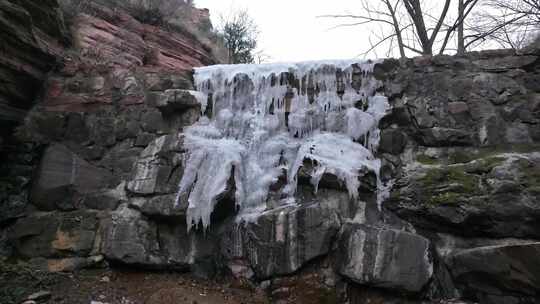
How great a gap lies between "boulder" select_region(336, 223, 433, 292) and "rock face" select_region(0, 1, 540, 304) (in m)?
0.01

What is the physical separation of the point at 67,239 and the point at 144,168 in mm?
1254

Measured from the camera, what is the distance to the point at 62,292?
412 centimetres

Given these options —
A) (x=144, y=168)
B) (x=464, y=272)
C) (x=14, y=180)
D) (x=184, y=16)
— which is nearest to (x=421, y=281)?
(x=464, y=272)

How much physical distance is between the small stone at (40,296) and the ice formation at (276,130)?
166 centimetres

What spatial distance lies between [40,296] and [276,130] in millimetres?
3332

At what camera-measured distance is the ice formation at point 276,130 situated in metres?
4.68

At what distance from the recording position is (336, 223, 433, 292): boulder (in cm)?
394

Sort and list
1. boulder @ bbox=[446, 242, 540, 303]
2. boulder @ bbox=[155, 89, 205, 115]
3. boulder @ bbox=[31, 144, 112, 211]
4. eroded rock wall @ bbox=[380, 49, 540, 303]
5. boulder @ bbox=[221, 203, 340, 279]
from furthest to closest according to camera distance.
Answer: boulder @ bbox=[155, 89, 205, 115] < boulder @ bbox=[31, 144, 112, 211] < boulder @ bbox=[221, 203, 340, 279] < eroded rock wall @ bbox=[380, 49, 540, 303] < boulder @ bbox=[446, 242, 540, 303]

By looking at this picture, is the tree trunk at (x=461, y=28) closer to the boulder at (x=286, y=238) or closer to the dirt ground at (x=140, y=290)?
the boulder at (x=286, y=238)

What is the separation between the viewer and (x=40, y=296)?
13.0 ft

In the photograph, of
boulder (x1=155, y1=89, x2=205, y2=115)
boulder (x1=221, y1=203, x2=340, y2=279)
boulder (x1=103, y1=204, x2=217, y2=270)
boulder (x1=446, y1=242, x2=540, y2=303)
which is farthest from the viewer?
boulder (x1=155, y1=89, x2=205, y2=115)

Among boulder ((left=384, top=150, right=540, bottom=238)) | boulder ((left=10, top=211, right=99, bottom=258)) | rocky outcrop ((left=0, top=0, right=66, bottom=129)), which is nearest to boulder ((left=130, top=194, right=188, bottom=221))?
boulder ((left=10, top=211, right=99, bottom=258))

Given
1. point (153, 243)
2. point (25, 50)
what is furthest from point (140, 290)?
point (25, 50)

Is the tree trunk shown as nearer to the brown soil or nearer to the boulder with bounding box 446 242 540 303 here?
the boulder with bounding box 446 242 540 303
